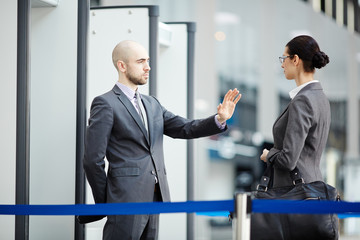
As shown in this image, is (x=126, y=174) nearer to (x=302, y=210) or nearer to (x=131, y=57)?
(x=131, y=57)

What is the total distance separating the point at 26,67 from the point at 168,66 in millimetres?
2243

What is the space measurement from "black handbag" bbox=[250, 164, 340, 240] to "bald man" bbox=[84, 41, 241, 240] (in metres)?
0.61

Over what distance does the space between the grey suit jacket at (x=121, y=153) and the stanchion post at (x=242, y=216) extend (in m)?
0.73

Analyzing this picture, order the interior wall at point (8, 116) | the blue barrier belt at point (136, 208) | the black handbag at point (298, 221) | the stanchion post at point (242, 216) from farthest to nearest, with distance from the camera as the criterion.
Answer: the interior wall at point (8, 116), the black handbag at point (298, 221), the blue barrier belt at point (136, 208), the stanchion post at point (242, 216)

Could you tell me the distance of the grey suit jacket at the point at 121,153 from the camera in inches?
158

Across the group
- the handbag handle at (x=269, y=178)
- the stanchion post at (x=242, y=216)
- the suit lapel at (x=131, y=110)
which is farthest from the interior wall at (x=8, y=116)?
the stanchion post at (x=242, y=216)

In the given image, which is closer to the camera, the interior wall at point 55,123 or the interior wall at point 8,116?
the interior wall at point 8,116

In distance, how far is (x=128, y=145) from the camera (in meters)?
4.10

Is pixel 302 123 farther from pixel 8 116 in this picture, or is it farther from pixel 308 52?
pixel 8 116

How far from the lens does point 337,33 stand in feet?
71.7

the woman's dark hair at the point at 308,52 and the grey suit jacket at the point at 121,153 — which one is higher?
the woman's dark hair at the point at 308,52

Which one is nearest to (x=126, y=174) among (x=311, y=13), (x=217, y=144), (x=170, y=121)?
(x=170, y=121)

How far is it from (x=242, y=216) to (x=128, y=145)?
92cm

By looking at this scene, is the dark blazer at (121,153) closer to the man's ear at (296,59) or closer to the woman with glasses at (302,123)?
the woman with glasses at (302,123)
